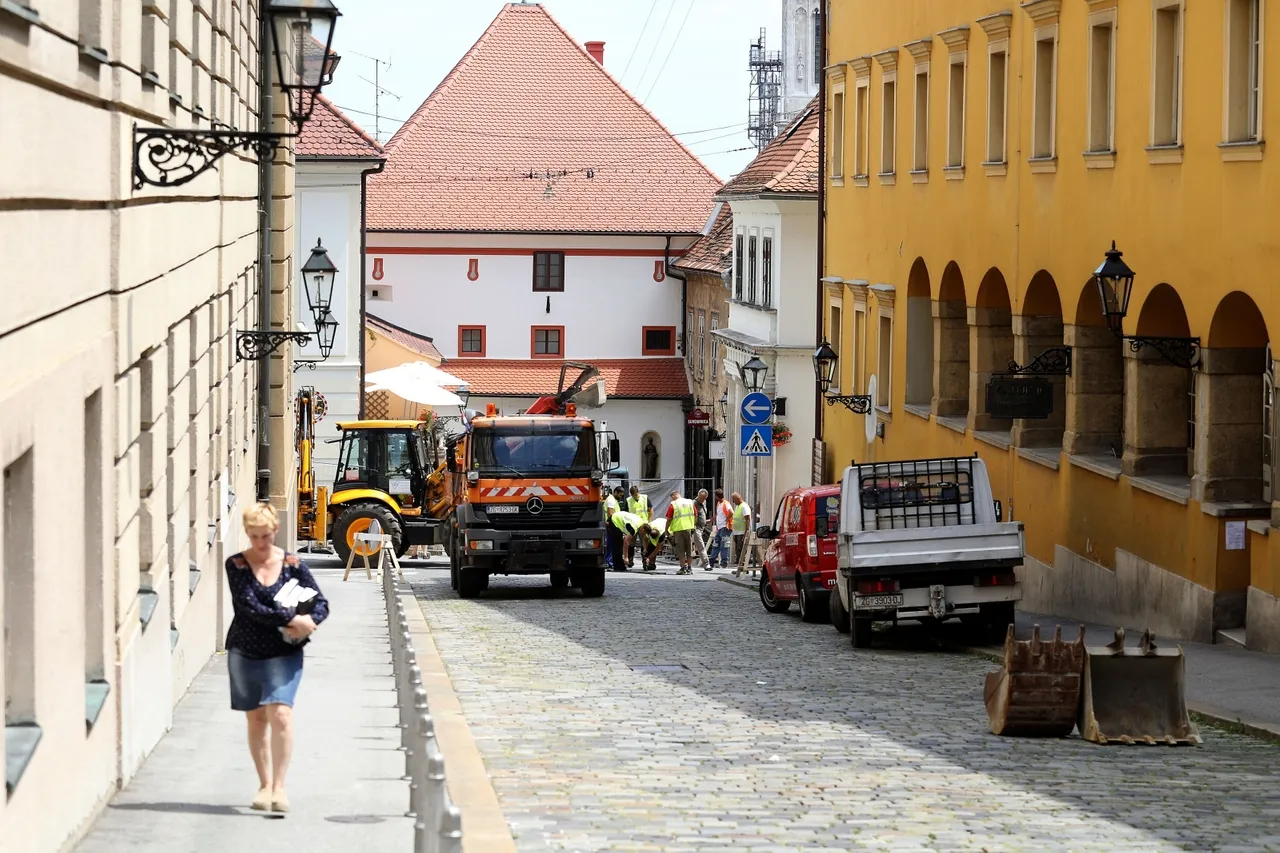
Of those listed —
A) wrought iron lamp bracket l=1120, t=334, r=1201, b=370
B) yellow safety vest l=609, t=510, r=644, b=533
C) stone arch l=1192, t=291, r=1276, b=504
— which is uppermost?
wrought iron lamp bracket l=1120, t=334, r=1201, b=370

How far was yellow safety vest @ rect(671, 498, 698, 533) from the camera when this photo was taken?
39.7m

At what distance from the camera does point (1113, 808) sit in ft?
37.4

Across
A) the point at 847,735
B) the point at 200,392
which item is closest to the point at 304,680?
the point at 200,392

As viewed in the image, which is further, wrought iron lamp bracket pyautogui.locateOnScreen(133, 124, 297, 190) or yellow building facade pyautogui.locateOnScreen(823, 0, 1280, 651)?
yellow building facade pyautogui.locateOnScreen(823, 0, 1280, 651)

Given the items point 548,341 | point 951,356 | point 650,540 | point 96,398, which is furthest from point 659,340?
point 96,398

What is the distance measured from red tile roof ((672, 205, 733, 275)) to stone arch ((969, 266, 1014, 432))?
3193 cm

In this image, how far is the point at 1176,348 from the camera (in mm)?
21656

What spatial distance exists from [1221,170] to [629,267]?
49999 millimetres

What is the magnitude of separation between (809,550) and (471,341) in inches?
1768

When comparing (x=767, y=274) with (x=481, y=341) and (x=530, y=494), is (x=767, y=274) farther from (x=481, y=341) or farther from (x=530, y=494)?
(x=530, y=494)

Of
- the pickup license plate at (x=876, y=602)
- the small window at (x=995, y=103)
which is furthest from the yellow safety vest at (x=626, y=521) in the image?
the pickup license plate at (x=876, y=602)

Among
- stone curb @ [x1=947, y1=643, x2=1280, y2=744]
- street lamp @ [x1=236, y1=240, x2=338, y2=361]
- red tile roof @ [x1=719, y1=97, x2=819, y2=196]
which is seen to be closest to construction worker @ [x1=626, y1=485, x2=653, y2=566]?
street lamp @ [x1=236, y1=240, x2=338, y2=361]

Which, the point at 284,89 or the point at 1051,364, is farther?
the point at 1051,364

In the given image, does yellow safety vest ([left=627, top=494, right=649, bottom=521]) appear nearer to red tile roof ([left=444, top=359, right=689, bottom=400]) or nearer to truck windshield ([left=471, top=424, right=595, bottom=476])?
truck windshield ([left=471, top=424, right=595, bottom=476])
